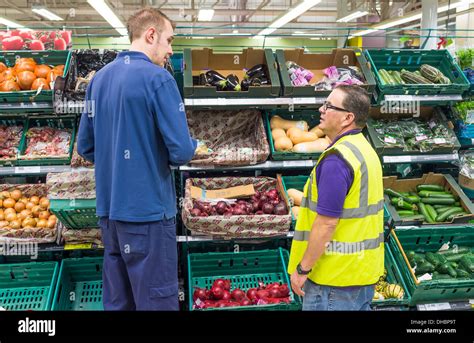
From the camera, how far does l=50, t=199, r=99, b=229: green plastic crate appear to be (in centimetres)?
330

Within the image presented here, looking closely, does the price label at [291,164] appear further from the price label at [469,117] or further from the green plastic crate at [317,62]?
the price label at [469,117]

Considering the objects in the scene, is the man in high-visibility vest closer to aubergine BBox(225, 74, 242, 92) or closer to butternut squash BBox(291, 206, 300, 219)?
butternut squash BBox(291, 206, 300, 219)

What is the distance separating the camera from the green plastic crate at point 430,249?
3359 millimetres

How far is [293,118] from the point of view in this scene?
4.27 m

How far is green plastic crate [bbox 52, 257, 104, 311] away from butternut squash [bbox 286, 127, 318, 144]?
2026 millimetres

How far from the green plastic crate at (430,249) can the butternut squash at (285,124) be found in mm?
1265

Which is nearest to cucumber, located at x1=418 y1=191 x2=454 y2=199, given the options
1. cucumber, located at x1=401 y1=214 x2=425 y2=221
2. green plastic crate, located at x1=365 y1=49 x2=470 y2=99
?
cucumber, located at x1=401 y1=214 x2=425 y2=221

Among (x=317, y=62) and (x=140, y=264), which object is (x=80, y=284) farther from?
(x=317, y=62)

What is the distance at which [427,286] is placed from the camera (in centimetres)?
334

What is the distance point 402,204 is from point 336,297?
6.68ft

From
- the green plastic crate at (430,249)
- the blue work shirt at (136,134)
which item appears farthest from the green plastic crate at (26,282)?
the green plastic crate at (430,249)

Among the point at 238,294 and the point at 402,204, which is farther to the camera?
the point at 402,204

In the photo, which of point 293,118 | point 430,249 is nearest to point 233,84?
point 293,118

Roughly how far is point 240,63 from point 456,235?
8.42ft
